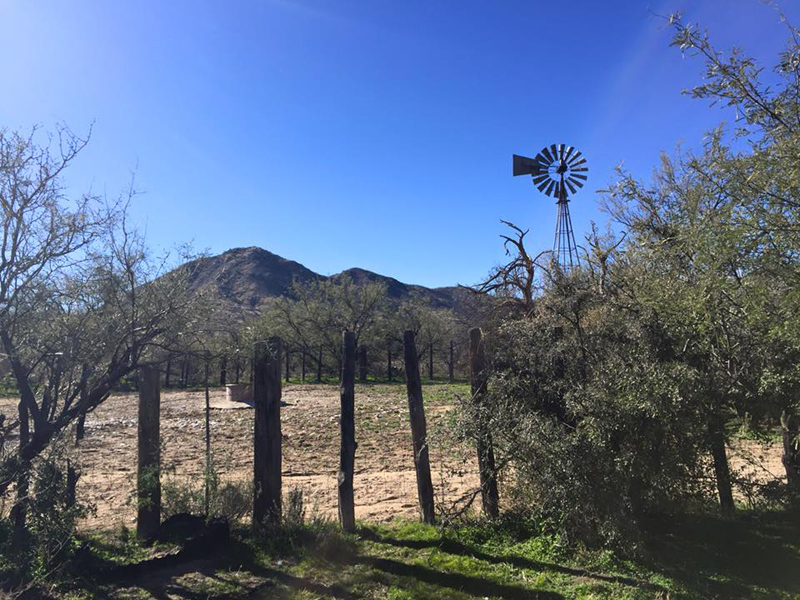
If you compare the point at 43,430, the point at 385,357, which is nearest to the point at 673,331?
the point at 43,430

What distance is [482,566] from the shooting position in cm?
527

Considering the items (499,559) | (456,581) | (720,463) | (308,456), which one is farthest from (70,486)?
(720,463)

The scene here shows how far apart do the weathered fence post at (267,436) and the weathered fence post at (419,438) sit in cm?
165

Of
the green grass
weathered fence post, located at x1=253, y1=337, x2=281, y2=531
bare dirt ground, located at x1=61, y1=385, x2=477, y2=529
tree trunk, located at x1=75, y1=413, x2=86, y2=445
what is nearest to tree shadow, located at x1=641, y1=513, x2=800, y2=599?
the green grass

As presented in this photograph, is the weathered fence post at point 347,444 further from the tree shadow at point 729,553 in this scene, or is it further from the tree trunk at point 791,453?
the tree trunk at point 791,453

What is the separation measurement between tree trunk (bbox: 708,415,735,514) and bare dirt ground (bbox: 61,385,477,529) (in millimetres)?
2571

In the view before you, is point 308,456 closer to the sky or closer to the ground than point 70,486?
closer to the ground

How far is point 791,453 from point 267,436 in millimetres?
6285

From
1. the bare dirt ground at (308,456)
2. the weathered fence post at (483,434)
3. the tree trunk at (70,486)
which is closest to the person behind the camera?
the tree trunk at (70,486)

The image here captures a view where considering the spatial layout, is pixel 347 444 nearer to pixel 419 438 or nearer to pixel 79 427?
pixel 419 438

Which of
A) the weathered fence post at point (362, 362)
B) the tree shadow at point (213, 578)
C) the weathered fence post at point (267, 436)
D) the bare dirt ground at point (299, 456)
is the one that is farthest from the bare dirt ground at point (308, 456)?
the weathered fence post at point (362, 362)

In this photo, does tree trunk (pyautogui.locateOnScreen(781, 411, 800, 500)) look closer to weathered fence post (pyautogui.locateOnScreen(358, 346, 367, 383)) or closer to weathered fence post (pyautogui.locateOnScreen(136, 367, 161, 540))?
weathered fence post (pyautogui.locateOnScreen(136, 367, 161, 540))

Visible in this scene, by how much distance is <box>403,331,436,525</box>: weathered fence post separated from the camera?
6.48 meters

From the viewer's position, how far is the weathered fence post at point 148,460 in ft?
20.0
